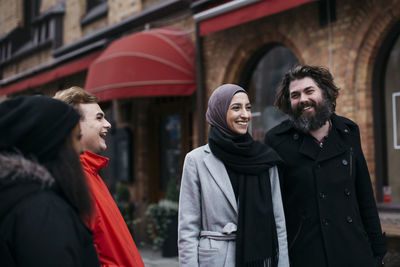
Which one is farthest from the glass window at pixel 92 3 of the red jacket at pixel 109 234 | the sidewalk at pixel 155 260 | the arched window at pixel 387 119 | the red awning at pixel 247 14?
the red jacket at pixel 109 234

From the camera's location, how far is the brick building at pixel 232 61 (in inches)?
231

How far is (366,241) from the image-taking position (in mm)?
3020

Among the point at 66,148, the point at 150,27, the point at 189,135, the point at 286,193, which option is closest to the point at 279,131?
the point at 286,193

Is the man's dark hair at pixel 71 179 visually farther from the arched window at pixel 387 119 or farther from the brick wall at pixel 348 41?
the arched window at pixel 387 119

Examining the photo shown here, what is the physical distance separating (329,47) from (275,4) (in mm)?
900

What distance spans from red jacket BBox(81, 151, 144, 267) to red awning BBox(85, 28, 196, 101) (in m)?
5.50

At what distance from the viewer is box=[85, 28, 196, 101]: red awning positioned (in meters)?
8.02

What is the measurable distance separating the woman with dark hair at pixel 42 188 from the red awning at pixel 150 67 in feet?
20.7

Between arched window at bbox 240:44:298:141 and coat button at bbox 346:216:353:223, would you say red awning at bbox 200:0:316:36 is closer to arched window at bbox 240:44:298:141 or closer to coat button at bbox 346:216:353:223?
arched window at bbox 240:44:298:141

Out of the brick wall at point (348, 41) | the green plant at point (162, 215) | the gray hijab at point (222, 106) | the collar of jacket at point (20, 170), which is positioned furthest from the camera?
the green plant at point (162, 215)

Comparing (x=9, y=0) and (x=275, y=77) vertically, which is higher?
(x=9, y=0)

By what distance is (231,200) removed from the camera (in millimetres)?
2852

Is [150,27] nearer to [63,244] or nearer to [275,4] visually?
[275,4]

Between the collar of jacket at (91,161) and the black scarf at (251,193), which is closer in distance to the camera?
the collar of jacket at (91,161)
